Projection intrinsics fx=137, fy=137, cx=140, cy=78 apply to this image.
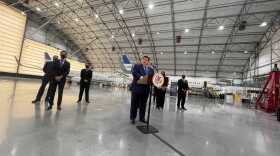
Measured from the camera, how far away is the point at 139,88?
10.7 ft

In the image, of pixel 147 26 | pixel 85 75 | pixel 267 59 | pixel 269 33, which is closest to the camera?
pixel 85 75

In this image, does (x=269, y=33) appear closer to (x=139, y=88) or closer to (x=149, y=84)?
(x=149, y=84)

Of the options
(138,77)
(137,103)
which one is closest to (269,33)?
(138,77)

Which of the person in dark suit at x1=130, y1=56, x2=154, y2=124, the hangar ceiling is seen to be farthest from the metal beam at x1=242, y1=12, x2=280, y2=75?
the person in dark suit at x1=130, y1=56, x2=154, y2=124

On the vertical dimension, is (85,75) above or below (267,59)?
below

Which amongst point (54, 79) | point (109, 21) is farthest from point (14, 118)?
point (109, 21)

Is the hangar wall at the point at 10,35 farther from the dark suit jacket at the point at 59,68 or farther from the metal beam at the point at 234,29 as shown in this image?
the metal beam at the point at 234,29

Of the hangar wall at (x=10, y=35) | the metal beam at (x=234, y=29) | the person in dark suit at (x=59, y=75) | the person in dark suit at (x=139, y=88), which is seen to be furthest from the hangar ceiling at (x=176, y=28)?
the person in dark suit at (x=139, y=88)

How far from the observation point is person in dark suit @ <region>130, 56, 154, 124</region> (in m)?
3.27

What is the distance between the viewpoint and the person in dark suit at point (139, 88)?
327 centimetres

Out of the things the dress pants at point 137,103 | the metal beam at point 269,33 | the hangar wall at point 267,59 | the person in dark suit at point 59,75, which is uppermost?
the metal beam at point 269,33

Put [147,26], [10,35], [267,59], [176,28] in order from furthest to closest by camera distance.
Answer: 1. [147,26]
2. [176,28]
3. [10,35]
4. [267,59]

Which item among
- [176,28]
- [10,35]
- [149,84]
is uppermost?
[176,28]

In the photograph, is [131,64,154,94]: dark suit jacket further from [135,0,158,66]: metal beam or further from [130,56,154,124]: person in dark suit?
[135,0,158,66]: metal beam
